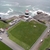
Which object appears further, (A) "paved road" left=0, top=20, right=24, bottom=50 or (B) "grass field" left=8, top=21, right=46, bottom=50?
(B) "grass field" left=8, top=21, right=46, bottom=50

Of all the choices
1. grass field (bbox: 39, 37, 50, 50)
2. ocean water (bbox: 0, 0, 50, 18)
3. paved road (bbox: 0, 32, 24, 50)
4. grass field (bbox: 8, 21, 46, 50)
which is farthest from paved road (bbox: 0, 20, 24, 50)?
ocean water (bbox: 0, 0, 50, 18)

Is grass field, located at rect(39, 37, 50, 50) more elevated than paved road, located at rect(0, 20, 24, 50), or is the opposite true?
paved road, located at rect(0, 20, 24, 50)

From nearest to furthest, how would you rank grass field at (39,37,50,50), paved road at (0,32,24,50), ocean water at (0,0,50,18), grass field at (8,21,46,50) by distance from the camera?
paved road at (0,32,24,50) < grass field at (39,37,50,50) < grass field at (8,21,46,50) < ocean water at (0,0,50,18)

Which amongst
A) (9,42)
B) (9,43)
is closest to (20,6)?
(9,42)

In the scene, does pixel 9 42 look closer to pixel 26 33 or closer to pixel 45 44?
pixel 26 33

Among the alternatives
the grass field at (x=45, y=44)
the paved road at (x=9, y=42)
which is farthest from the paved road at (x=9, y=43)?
the grass field at (x=45, y=44)

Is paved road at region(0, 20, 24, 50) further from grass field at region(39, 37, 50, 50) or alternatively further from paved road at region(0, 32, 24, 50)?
grass field at region(39, 37, 50, 50)
